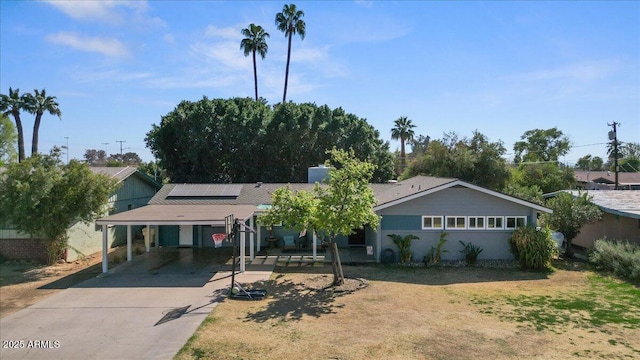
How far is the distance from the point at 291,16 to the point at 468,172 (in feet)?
85.5

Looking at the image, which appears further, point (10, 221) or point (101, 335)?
point (10, 221)

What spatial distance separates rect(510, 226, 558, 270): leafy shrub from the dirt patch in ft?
57.9

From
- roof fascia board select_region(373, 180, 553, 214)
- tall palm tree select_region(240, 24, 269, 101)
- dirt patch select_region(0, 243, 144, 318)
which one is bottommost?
dirt patch select_region(0, 243, 144, 318)

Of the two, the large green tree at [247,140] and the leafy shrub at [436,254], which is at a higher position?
the large green tree at [247,140]

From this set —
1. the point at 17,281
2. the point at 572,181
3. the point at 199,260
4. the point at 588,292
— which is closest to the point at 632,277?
the point at 588,292

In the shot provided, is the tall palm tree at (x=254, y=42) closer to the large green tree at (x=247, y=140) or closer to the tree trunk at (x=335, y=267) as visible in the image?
the large green tree at (x=247, y=140)

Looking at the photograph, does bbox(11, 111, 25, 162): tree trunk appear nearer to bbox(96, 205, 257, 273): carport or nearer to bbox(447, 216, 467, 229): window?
bbox(96, 205, 257, 273): carport

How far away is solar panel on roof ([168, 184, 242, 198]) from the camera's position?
22406 millimetres

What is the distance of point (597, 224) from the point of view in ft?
67.2

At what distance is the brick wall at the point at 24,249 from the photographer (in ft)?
59.5

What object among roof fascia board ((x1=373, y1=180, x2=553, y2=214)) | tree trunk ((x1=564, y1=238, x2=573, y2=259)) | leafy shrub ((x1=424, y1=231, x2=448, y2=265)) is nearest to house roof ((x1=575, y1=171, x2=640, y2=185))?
tree trunk ((x1=564, y1=238, x2=573, y2=259))

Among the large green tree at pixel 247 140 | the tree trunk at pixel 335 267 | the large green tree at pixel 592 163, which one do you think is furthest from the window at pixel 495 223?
the large green tree at pixel 592 163

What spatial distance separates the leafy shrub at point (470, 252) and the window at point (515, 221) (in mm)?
1727

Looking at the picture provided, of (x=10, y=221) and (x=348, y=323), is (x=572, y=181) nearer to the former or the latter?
(x=348, y=323)
